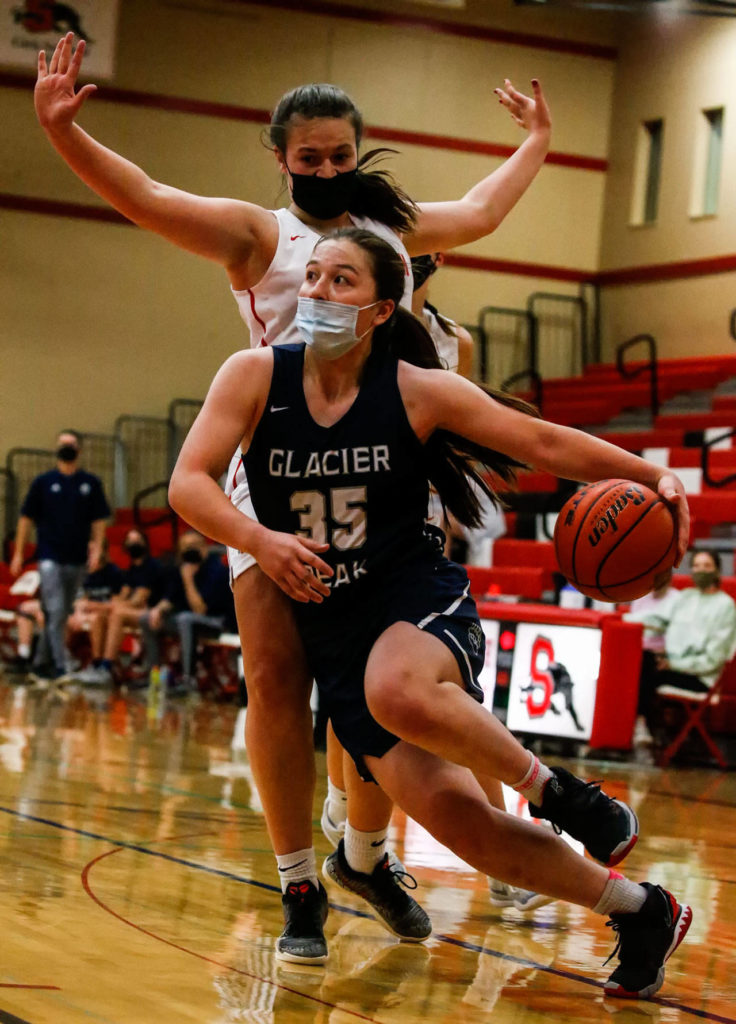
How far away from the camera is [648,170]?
17.2 meters

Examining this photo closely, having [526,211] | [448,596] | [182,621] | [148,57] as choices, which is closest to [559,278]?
[526,211]

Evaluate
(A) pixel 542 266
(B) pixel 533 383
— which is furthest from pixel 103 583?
(A) pixel 542 266

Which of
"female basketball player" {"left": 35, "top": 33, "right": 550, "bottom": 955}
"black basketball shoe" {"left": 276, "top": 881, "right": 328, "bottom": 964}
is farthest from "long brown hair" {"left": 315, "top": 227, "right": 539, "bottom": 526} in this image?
"black basketball shoe" {"left": 276, "top": 881, "right": 328, "bottom": 964}

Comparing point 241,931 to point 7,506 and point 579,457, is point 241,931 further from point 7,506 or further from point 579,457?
point 7,506

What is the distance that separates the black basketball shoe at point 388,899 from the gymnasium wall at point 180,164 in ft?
42.1

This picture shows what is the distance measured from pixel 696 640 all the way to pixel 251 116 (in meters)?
9.98

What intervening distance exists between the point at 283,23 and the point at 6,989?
1498 cm

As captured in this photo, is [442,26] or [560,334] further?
[560,334]

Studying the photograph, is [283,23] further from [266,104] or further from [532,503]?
[532,503]

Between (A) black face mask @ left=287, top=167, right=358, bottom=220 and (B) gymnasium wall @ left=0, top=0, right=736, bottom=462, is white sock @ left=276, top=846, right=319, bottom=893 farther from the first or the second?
(B) gymnasium wall @ left=0, top=0, right=736, bottom=462

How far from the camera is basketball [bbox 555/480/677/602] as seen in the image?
311cm

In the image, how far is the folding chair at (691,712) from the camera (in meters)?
8.52

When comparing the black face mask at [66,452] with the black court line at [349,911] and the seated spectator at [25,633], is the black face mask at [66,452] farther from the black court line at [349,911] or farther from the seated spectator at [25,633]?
the black court line at [349,911]

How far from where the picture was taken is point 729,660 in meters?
8.86
